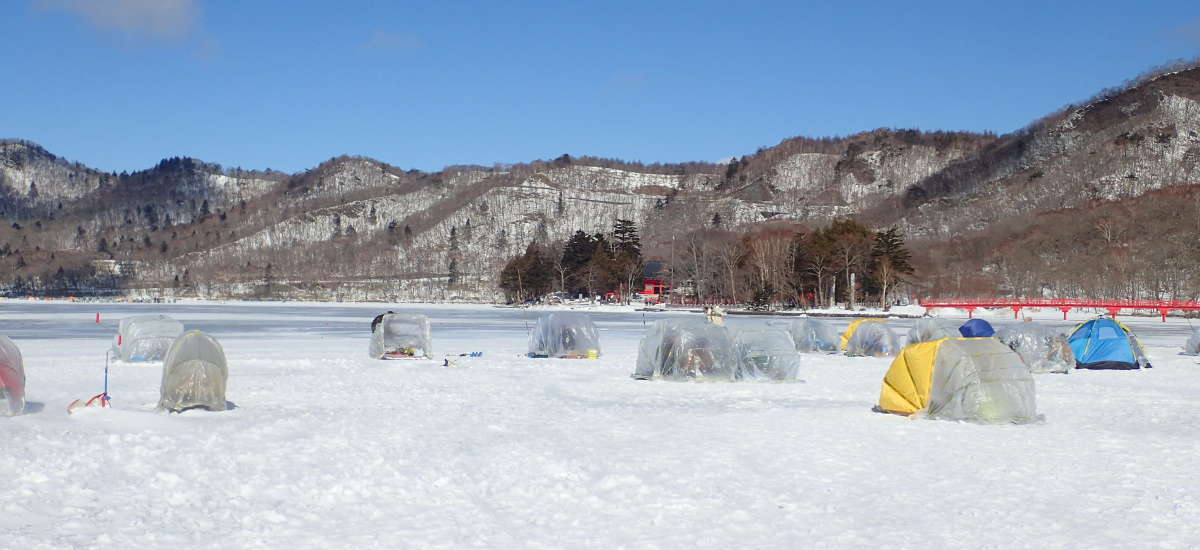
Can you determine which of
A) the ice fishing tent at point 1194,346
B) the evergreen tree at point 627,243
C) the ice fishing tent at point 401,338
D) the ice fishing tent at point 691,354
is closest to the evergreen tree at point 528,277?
the evergreen tree at point 627,243

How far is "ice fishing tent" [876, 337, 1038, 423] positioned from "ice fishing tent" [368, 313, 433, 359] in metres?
15.5

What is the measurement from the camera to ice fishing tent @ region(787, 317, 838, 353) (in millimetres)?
34281

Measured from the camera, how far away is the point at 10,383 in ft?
44.8

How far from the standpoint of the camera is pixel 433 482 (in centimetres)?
1075

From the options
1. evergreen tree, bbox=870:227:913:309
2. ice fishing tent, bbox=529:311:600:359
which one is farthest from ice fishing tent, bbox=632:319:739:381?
evergreen tree, bbox=870:227:913:309

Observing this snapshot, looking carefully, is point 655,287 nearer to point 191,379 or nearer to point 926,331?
point 926,331

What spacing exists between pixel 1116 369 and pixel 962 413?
1470 centimetres

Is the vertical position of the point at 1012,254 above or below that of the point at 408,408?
above

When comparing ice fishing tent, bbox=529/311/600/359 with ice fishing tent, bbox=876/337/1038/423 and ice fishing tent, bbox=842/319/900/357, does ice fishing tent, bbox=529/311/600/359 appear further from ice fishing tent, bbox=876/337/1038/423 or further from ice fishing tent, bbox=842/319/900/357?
ice fishing tent, bbox=876/337/1038/423

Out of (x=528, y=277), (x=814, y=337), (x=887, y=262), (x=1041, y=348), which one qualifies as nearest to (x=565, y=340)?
(x=814, y=337)

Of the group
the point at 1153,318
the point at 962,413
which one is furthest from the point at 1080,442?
the point at 1153,318

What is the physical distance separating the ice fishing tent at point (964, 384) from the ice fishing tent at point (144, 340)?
19.3 metres

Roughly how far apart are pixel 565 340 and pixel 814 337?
10008 millimetres

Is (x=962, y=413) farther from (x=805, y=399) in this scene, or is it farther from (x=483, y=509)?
(x=483, y=509)
